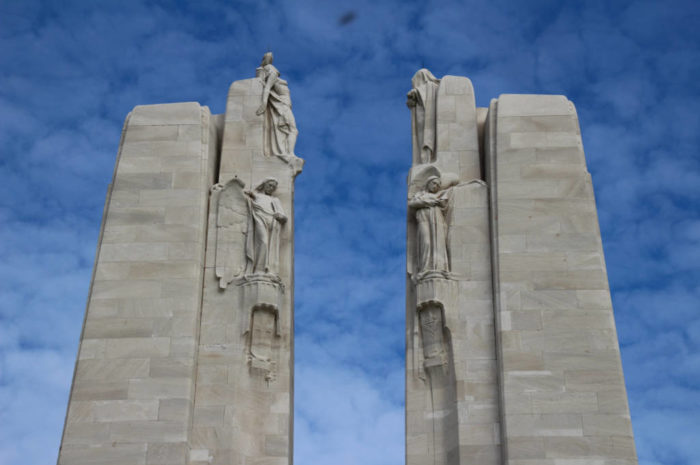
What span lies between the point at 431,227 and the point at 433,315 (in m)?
1.64

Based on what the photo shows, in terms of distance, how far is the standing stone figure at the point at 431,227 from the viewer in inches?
773

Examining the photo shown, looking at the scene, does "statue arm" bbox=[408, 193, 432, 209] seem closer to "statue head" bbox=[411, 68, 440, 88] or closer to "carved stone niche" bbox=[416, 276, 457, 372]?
"carved stone niche" bbox=[416, 276, 457, 372]

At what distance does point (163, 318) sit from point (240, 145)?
12.6ft

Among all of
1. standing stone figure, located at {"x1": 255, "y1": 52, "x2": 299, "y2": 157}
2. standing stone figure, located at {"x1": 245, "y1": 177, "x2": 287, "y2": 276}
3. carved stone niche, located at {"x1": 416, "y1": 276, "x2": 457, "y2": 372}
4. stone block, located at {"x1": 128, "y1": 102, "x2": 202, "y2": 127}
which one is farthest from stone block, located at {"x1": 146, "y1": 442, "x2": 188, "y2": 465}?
stone block, located at {"x1": 128, "y1": 102, "x2": 202, "y2": 127}

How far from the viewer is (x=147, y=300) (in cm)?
1920

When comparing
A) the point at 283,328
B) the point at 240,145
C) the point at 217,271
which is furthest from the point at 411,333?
the point at 240,145

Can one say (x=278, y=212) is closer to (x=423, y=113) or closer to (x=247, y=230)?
(x=247, y=230)

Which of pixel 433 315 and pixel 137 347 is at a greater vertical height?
pixel 433 315

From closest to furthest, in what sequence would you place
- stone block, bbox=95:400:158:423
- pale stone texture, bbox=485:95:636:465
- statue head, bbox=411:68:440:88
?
pale stone texture, bbox=485:95:636:465
stone block, bbox=95:400:158:423
statue head, bbox=411:68:440:88

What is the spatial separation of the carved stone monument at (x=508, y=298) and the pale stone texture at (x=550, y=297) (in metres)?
0.02

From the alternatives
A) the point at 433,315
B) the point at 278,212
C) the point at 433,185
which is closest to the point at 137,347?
the point at 278,212

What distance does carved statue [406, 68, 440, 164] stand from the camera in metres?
21.2

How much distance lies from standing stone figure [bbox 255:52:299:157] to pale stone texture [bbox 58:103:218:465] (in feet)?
3.36

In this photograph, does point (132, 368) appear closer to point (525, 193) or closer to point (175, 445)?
point (175, 445)
